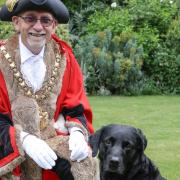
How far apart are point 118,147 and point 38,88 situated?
77 cm

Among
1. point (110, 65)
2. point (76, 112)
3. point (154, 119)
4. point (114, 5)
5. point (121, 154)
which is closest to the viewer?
point (121, 154)

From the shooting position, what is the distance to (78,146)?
4477mm

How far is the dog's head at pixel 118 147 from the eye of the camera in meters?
4.41

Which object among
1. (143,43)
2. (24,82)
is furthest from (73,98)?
(143,43)

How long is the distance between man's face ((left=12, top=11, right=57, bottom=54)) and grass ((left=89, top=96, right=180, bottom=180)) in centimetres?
243

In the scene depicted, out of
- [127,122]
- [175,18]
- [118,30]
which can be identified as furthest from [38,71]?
[175,18]

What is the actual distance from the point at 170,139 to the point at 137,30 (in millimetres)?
5751

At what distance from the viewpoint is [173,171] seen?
6.68 metres

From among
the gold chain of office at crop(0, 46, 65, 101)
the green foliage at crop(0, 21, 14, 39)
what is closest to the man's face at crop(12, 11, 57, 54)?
the gold chain of office at crop(0, 46, 65, 101)

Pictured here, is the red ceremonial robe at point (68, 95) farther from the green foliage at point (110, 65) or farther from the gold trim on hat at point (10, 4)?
the green foliage at point (110, 65)

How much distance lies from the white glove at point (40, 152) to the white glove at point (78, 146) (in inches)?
5.3

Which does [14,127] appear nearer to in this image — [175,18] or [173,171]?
[173,171]

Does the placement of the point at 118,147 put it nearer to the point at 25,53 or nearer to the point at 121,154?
the point at 121,154

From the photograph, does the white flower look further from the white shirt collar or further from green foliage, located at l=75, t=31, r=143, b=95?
the white shirt collar
